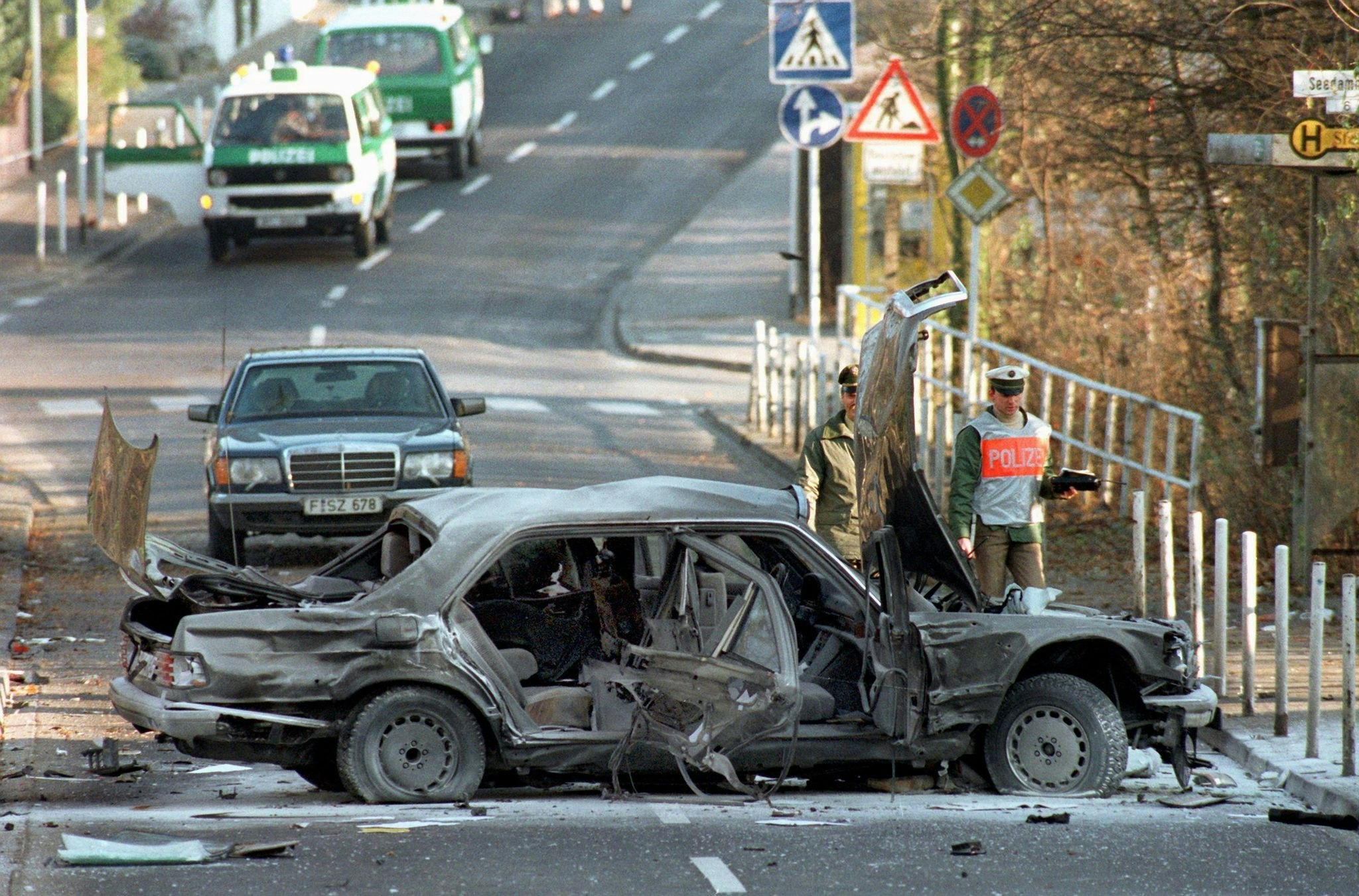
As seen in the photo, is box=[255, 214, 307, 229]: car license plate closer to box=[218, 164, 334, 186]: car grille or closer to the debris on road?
box=[218, 164, 334, 186]: car grille

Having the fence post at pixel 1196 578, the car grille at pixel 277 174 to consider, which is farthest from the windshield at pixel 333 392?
the car grille at pixel 277 174

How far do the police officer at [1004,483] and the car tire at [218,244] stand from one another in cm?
2122

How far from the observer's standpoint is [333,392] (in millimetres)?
14445

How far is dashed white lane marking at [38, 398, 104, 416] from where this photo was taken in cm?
2022

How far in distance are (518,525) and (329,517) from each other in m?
5.76

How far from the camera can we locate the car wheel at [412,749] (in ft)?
26.1

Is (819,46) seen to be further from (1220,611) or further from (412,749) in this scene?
(412,749)

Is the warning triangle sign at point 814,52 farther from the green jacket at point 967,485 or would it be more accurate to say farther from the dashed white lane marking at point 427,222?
the dashed white lane marking at point 427,222

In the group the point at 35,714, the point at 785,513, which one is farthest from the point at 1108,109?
the point at 35,714

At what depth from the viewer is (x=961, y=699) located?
8.08 metres

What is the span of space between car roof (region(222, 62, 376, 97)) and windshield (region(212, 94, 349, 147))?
67mm

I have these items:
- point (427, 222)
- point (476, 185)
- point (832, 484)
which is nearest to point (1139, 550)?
point (832, 484)

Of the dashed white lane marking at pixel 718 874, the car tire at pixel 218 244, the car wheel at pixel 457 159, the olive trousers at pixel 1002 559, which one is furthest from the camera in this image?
the car wheel at pixel 457 159

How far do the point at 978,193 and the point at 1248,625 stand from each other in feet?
22.3
